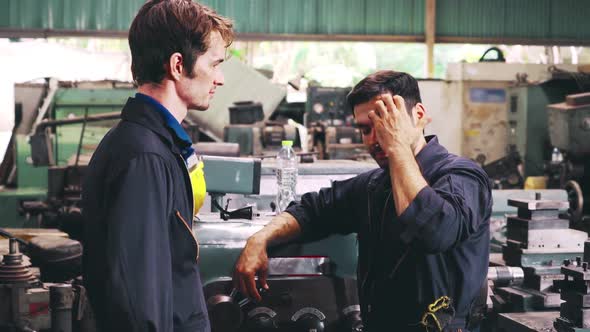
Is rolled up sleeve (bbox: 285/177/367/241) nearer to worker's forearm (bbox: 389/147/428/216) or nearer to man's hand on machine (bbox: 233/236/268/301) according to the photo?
man's hand on machine (bbox: 233/236/268/301)

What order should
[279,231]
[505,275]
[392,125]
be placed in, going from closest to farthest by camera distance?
[392,125] → [279,231] → [505,275]

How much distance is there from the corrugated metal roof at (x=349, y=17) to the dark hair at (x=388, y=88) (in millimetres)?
6479

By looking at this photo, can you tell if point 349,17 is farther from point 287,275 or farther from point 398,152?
point 398,152

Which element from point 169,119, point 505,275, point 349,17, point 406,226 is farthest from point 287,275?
point 349,17

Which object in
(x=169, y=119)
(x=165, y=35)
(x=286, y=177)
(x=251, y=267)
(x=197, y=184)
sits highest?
(x=165, y=35)

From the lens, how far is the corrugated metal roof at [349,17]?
25.5 feet

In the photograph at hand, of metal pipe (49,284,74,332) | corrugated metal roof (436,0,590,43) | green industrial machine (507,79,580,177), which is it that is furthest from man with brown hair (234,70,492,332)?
corrugated metal roof (436,0,590,43)

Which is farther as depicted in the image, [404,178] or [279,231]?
[279,231]

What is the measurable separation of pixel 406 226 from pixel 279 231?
0.42m

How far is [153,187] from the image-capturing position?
1126mm

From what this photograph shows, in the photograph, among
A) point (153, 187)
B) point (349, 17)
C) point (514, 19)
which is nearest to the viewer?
point (153, 187)

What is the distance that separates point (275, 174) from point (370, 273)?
1071 mm

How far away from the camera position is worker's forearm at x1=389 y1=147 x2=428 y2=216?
147 cm

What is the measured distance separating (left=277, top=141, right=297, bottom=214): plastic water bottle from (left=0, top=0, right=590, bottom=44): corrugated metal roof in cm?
551
